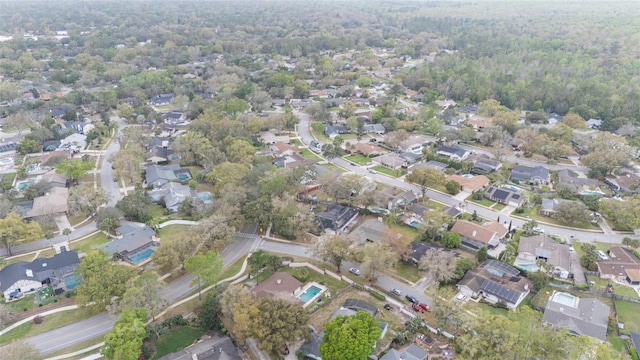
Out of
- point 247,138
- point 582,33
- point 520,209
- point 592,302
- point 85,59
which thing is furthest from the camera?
point 582,33

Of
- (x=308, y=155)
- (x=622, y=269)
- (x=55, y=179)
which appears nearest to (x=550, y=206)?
(x=622, y=269)

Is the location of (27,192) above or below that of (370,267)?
below

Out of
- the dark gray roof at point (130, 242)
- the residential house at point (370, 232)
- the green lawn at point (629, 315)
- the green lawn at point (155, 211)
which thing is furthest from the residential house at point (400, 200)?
the green lawn at point (155, 211)

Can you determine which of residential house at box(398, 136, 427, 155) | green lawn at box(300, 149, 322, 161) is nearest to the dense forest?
residential house at box(398, 136, 427, 155)

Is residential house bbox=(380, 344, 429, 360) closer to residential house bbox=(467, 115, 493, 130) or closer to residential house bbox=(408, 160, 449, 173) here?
residential house bbox=(408, 160, 449, 173)

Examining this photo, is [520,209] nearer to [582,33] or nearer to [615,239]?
[615,239]

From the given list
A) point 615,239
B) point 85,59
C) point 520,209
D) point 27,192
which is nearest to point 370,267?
→ point 520,209
